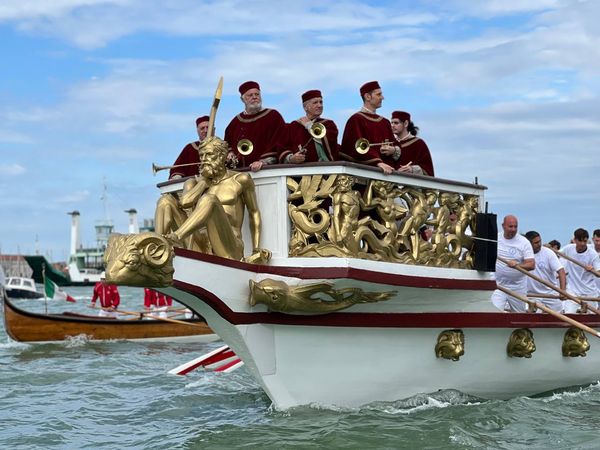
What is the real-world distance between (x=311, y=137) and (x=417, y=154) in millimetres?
1382

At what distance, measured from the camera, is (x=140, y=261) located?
25.3 feet

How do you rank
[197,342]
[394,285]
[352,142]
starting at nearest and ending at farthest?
[394,285] → [352,142] → [197,342]

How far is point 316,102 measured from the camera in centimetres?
959

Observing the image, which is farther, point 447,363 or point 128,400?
point 128,400

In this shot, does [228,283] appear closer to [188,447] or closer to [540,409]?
[188,447]

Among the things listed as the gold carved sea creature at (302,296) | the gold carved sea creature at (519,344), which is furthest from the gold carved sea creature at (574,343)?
the gold carved sea creature at (302,296)

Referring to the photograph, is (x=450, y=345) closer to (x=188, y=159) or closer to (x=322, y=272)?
(x=322, y=272)

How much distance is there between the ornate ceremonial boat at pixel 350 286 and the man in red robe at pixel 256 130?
19.4 inches

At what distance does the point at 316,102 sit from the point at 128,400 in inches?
183

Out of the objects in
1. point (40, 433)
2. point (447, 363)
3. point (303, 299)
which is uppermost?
point (303, 299)

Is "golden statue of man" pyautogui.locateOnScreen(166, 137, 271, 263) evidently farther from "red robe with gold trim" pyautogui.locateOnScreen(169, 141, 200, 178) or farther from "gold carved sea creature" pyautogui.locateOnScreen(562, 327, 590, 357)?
"gold carved sea creature" pyautogui.locateOnScreen(562, 327, 590, 357)

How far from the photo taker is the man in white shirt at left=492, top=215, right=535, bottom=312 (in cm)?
1096

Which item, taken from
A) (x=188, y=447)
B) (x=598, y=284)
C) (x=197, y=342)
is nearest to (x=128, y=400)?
(x=188, y=447)

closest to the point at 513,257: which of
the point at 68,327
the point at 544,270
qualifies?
the point at 544,270
